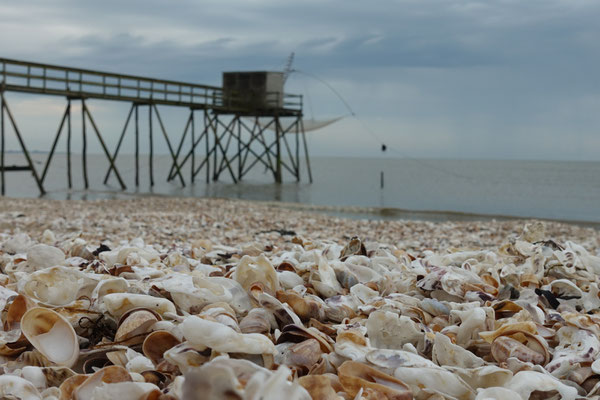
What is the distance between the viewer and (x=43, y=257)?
9.11 feet

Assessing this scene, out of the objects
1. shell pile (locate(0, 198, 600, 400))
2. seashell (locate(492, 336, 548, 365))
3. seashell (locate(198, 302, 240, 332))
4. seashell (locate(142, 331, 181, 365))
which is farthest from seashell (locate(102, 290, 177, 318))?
seashell (locate(492, 336, 548, 365))

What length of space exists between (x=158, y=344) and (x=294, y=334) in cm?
39

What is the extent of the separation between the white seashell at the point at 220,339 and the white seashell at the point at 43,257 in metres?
1.49

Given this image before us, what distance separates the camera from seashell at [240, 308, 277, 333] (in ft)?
5.93

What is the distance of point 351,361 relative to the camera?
61.9 inches

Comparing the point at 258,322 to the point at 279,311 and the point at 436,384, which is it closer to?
the point at 279,311

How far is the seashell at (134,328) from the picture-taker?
1753 millimetres

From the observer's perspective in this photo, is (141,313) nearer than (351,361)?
No

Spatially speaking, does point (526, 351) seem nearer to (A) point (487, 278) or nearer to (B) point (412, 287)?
(B) point (412, 287)

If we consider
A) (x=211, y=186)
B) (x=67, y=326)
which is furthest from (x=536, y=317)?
(x=211, y=186)

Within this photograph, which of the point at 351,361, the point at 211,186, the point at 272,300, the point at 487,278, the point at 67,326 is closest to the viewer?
the point at 351,361

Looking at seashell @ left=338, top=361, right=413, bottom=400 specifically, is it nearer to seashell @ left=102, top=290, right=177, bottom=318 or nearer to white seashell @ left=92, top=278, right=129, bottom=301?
seashell @ left=102, top=290, right=177, bottom=318

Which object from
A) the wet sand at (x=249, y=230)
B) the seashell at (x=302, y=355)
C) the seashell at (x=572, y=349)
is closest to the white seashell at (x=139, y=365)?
the seashell at (x=302, y=355)

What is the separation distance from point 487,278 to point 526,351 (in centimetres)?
89
